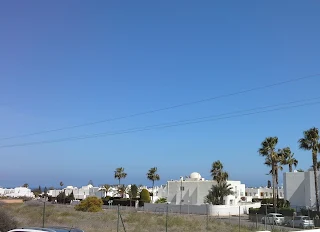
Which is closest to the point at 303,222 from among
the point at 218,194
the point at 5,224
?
the point at 5,224

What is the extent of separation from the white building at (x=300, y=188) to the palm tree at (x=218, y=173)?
46.8 ft

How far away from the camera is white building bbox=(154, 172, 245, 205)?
75.8m

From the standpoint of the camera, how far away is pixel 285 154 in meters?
67.8

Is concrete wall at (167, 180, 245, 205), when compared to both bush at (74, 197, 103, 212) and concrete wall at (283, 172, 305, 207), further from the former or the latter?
bush at (74, 197, 103, 212)

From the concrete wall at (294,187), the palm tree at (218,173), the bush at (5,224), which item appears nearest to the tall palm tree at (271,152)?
the concrete wall at (294,187)

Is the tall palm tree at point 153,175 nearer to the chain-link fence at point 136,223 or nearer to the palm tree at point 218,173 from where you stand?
the palm tree at point 218,173

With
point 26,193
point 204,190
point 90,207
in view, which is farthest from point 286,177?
point 26,193

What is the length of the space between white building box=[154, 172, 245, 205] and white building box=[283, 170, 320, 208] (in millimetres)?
14513

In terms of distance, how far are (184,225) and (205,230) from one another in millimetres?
2394

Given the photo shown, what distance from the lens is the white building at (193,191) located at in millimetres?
75812

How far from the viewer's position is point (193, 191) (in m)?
77.7

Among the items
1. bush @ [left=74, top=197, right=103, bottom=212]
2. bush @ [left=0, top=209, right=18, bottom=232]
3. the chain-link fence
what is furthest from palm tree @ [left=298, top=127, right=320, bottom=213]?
bush @ [left=0, top=209, right=18, bottom=232]

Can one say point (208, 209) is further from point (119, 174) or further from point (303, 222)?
point (119, 174)

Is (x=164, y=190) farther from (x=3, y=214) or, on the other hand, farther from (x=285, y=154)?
(x=3, y=214)
